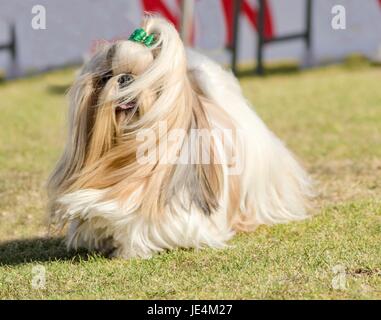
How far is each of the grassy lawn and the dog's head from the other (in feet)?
1.38

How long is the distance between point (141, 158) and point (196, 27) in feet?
28.0

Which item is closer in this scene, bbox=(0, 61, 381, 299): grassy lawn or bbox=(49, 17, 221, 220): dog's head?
bbox=(0, 61, 381, 299): grassy lawn

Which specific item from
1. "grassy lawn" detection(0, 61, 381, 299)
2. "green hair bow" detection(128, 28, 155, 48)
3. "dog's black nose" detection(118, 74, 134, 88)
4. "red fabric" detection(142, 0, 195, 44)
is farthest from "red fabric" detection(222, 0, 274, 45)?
"dog's black nose" detection(118, 74, 134, 88)

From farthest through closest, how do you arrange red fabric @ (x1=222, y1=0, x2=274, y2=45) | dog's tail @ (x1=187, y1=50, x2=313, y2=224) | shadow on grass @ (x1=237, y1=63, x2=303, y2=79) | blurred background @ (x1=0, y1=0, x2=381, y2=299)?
shadow on grass @ (x1=237, y1=63, x2=303, y2=79), red fabric @ (x1=222, y1=0, x2=274, y2=45), dog's tail @ (x1=187, y1=50, x2=313, y2=224), blurred background @ (x1=0, y1=0, x2=381, y2=299)

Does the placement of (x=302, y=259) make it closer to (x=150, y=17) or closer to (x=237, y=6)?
(x=150, y=17)

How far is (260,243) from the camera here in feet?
17.9

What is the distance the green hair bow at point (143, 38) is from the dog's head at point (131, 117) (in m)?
0.03

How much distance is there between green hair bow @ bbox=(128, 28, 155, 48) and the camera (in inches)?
195

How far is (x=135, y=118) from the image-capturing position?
4914 millimetres

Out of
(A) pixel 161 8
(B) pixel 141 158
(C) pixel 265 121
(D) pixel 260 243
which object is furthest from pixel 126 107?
(A) pixel 161 8

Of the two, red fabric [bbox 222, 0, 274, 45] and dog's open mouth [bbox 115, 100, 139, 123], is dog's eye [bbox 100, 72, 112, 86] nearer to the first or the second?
dog's open mouth [bbox 115, 100, 139, 123]

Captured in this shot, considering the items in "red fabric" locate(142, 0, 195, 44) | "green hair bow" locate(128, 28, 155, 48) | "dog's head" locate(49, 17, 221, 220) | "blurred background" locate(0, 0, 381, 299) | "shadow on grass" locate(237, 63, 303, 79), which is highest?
"green hair bow" locate(128, 28, 155, 48)

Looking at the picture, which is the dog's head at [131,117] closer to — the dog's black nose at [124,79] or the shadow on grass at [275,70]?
the dog's black nose at [124,79]

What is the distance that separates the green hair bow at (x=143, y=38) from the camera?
4.96 meters
